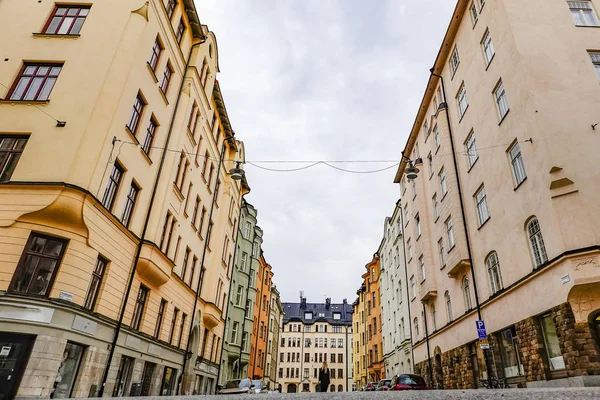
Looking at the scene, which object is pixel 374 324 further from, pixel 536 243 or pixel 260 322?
pixel 536 243

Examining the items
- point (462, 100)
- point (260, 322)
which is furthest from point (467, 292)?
point (260, 322)

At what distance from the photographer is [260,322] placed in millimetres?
53406

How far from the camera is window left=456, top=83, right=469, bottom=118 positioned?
23.7 meters

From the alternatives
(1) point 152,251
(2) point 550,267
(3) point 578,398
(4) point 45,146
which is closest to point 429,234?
(2) point 550,267

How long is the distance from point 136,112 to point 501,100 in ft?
56.0

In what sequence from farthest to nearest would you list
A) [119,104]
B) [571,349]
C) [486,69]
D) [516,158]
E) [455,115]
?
[455,115] < [486,69] < [516,158] < [119,104] < [571,349]

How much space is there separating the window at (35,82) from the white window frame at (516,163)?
19.3m

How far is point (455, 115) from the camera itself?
25.3 metres

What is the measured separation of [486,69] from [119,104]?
17763 mm

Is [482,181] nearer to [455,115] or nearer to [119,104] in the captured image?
[455,115]

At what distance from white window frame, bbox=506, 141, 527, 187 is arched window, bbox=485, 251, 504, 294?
3977 millimetres

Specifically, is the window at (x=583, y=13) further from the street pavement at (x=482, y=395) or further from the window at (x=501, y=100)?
the street pavement at (x=482, y=395)

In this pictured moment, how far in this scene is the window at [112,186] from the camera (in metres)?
15.4

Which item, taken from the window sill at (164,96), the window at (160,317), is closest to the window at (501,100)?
the window sill at (164,96)
